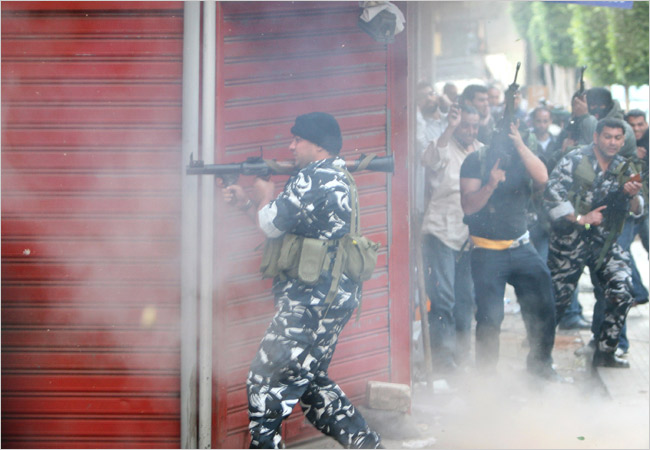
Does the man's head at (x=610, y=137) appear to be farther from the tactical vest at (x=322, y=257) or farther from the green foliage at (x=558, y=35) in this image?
the green foliage at (x=558, y=35)

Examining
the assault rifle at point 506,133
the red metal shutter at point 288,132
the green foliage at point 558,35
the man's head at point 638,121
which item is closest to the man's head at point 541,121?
the man's head at point 638,121

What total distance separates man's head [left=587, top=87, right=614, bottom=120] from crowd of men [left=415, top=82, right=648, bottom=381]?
0.45 metres

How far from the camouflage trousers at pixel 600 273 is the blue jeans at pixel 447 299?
0.74 metres

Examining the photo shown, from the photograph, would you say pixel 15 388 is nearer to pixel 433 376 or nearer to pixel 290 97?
pixel 290 97

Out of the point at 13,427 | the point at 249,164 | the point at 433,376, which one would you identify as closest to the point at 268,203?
the point at 249,164

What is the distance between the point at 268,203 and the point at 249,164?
0.24 metres

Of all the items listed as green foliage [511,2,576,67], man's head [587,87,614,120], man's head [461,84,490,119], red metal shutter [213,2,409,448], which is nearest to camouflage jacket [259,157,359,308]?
red metal shutter [213,2,409,448]

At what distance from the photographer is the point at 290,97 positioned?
5.07 metres

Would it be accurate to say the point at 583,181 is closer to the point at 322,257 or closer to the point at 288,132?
the point at 288,132

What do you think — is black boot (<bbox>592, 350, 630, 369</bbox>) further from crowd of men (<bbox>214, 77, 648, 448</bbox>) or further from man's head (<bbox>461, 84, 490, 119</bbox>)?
man's head (<bbox>461, 84, 490, 119</bbox>)

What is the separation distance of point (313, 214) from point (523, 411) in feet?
8.50

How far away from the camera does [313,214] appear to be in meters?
4.42

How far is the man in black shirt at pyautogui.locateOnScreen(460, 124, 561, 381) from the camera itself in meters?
6.14

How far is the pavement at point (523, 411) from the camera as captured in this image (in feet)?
17.9
